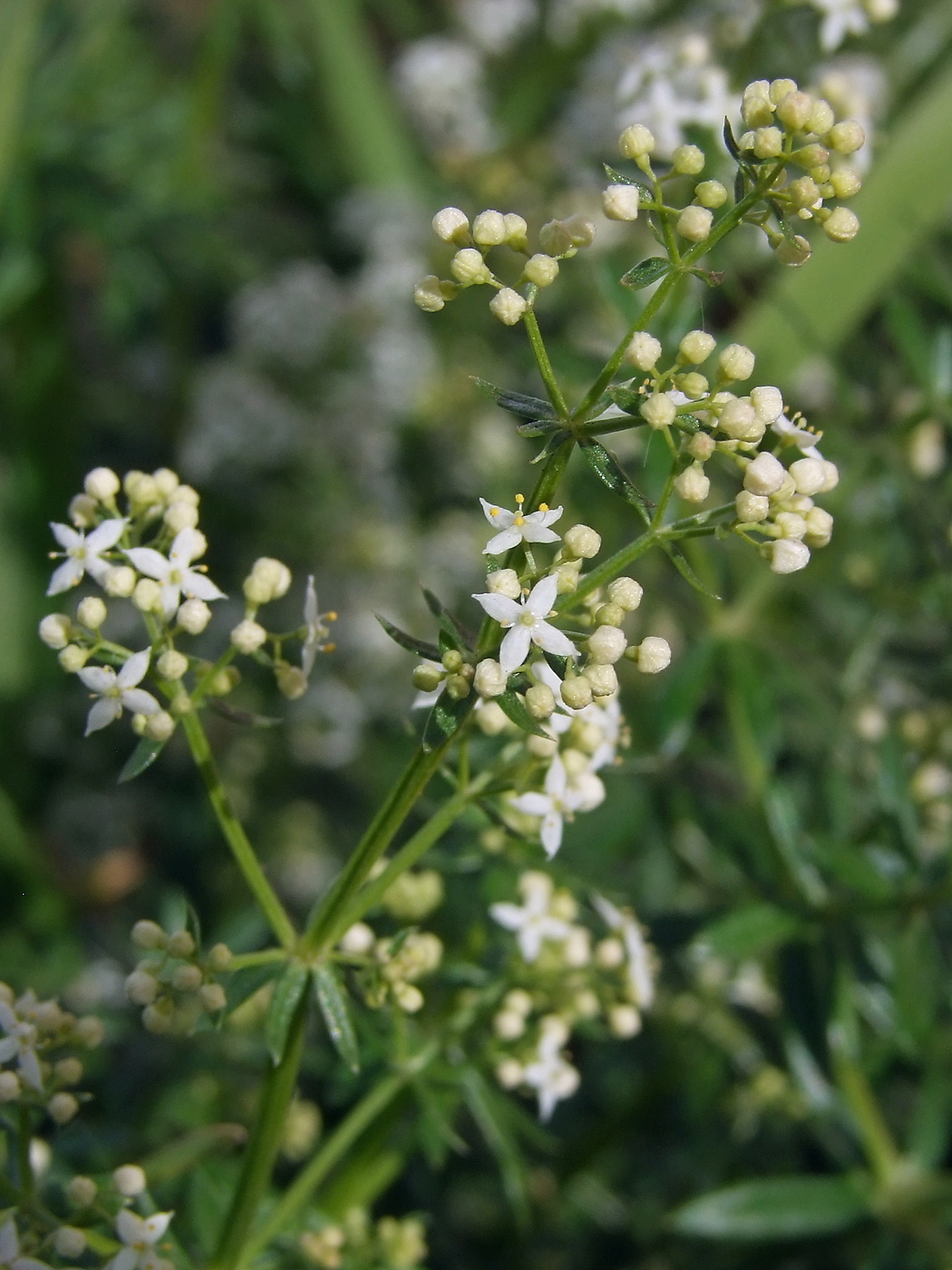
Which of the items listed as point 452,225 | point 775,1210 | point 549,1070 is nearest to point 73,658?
point 452,225

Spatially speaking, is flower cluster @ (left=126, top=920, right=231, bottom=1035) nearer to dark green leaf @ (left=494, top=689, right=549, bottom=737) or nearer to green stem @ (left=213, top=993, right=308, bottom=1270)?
green stem @ (left=213, top=993, right=308, bottom=1270)

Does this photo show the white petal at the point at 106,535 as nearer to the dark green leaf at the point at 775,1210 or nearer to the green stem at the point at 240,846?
the green stem at the point at 240,846

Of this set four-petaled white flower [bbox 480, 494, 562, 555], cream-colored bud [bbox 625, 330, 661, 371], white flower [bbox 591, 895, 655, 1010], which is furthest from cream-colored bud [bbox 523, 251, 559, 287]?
white flower [bbox 591, 895, 655, 1010]

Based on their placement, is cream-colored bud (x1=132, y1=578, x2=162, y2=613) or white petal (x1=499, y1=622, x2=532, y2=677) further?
cream-colored bud (x1=132, y1=578, x2=162, y2=613)

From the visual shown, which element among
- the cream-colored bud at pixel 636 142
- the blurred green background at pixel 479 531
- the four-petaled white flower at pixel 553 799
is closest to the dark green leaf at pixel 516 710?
the four-petaled white flower at pixel 553 799

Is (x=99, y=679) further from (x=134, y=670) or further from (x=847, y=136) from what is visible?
(x=847, y=136)

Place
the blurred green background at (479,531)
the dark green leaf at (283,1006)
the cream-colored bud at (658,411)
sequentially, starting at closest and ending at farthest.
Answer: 1. the cream-colored bud at (658,411)
2. the dark green leaf at (283,1006)
3. the blurred green background at (479,531)
